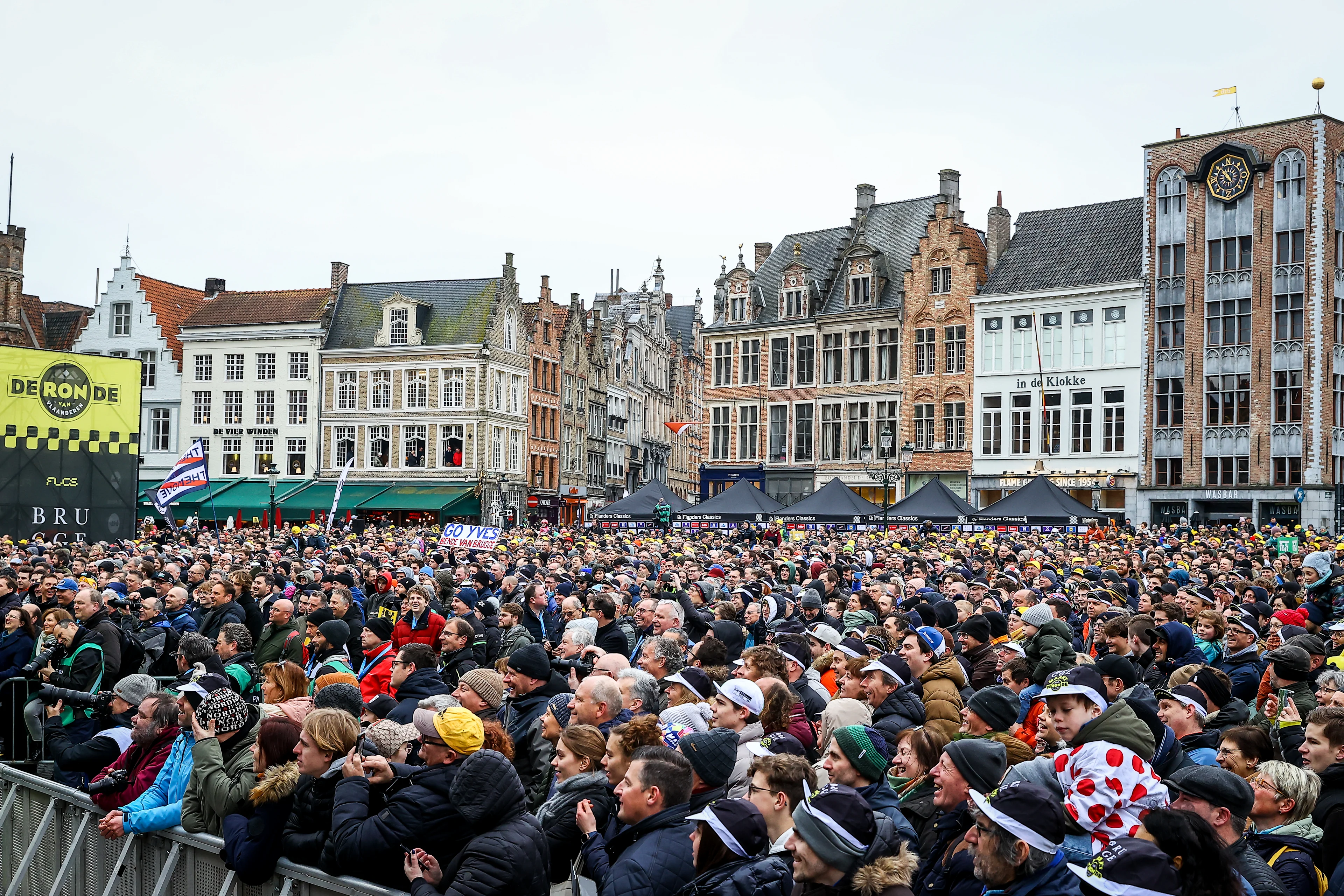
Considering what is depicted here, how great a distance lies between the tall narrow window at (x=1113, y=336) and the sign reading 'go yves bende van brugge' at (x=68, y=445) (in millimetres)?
33332

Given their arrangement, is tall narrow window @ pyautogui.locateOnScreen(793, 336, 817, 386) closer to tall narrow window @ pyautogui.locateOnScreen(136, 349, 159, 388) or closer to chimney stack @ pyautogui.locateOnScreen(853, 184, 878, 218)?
chimney stack @ pyautogui.locateOnScreen(853, 184, 878, 218)

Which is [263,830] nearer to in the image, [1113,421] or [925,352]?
[1113,421]

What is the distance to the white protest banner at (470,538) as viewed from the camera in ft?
81.5

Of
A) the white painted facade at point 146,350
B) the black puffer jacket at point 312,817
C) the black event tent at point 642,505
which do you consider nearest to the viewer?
the black puffer jacket at point 312,817

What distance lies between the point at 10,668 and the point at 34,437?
2541 cm

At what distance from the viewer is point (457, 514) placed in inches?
2077

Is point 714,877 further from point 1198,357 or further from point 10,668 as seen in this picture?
point 1198,357

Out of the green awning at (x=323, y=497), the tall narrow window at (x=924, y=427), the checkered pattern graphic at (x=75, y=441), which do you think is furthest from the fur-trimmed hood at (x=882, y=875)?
the green awning at (x=323, y=497)

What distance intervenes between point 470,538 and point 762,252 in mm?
33552

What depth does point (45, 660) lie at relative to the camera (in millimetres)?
8969

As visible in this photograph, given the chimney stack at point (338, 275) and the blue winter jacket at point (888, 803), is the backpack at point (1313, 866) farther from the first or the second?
the chimney stack at point (338, 275)

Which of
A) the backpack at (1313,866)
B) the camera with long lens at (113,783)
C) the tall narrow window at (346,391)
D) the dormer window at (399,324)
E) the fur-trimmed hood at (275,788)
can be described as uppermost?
the dormer window at (399,324)

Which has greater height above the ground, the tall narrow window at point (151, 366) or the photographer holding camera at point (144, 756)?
the tall narrow window at point (151, 366)

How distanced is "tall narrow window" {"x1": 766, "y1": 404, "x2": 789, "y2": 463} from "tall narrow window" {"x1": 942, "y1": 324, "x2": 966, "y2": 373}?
291 inches
